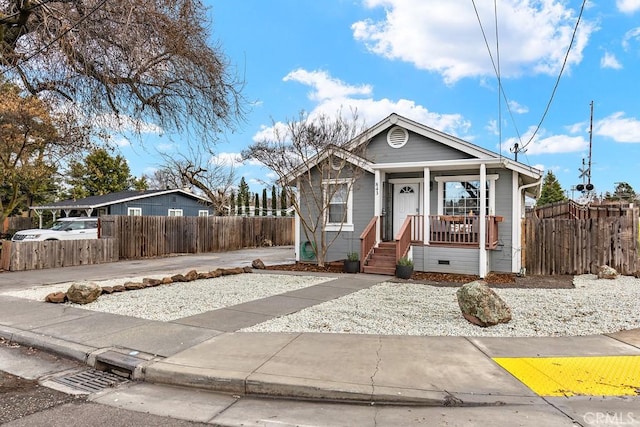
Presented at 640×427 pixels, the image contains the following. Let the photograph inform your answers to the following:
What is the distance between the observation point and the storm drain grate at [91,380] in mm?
4004

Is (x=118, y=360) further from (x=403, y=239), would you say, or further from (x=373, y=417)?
(x=403, y=239)

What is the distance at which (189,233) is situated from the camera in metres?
20.6

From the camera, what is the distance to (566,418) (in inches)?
125

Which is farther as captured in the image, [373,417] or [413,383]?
[413,383]

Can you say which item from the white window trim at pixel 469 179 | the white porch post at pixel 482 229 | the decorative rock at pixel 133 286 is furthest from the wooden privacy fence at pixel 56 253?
the white porch post at pixel 482 229

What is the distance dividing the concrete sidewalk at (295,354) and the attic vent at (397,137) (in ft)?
26.8

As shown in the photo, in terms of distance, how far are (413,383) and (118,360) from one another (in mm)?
3245

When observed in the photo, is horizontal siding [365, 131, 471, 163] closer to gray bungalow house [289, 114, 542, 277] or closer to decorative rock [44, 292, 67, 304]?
gray bungalow house [289, 114, 542, 277]

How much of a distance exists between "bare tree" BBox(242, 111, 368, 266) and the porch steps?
1562 mm

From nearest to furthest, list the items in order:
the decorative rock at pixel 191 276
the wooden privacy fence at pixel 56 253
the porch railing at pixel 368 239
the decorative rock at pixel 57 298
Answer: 1. the decorative rock at pixel 57 298
2. the decorative rock at pixel 191 276
3. the porch railing at pixel 368 239
4. the wooden privacy fence at pixel 56 253

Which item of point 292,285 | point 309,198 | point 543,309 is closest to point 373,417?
point 543,309

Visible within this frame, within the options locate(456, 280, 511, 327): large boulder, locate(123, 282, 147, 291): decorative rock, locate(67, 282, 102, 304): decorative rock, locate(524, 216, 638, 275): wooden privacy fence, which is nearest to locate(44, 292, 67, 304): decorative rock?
locate(67, 282, 102, 304): decorative rock

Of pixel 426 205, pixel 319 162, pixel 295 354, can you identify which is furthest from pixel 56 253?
pixel 295 354

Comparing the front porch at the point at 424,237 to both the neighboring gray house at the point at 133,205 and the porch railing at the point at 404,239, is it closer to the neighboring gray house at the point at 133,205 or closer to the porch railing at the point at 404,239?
the porch railing at the point at 404,239
